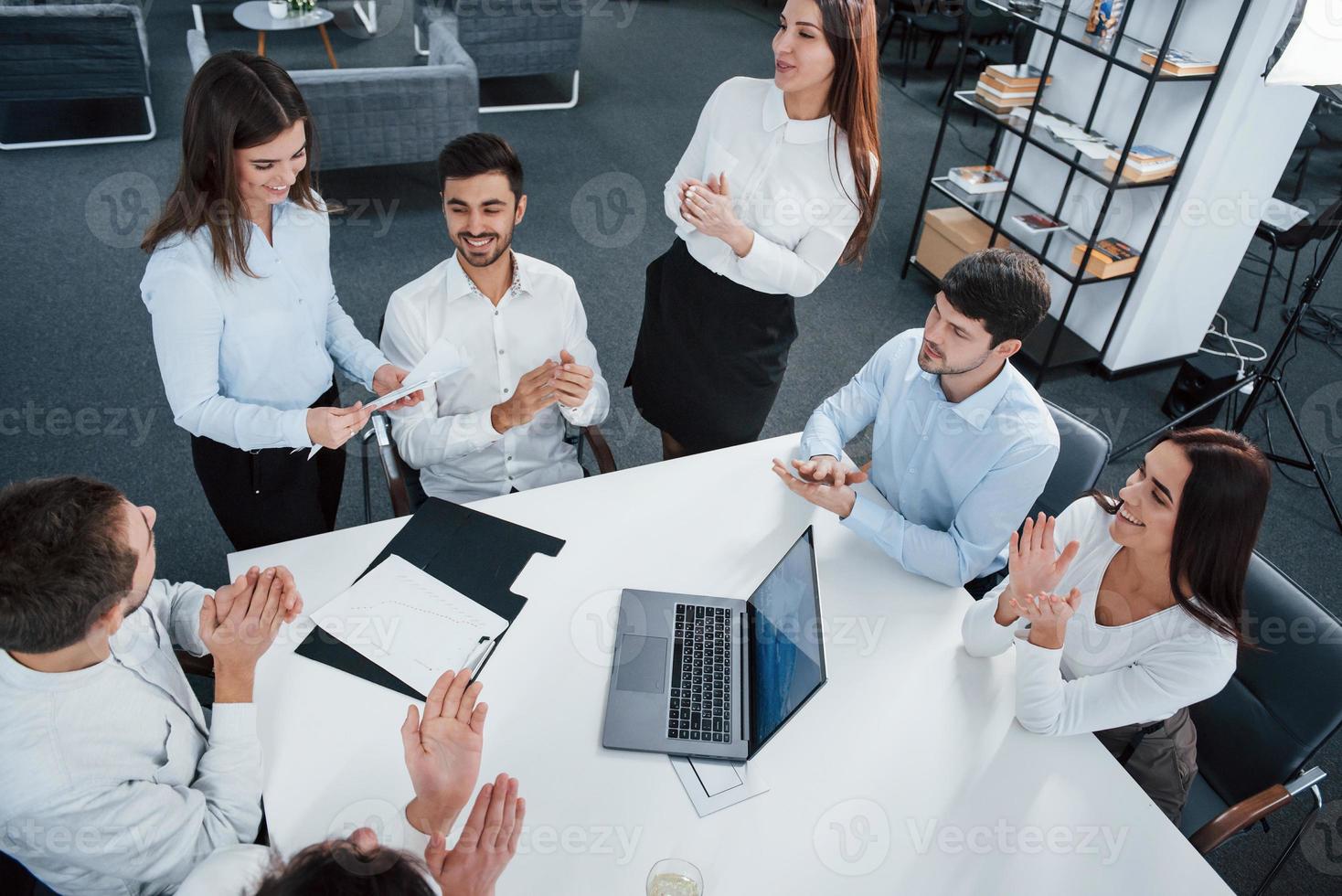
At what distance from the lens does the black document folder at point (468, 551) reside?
1.94 metres

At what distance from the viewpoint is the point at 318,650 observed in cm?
182

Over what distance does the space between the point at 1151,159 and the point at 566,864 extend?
3442 mm

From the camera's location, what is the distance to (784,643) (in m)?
1.75

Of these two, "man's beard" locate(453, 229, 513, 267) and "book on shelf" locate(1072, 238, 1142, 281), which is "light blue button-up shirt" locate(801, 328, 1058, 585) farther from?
"book on shelf" locate(1072, 238, 1142, 281)

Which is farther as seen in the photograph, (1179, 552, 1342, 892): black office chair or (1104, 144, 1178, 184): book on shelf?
(1104, 144, 1178, 184): book on shelf

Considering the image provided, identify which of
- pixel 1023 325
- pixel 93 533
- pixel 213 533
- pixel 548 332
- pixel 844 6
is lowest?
pixel 213 533

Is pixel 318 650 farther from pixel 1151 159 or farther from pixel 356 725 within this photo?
pixel 1151 159

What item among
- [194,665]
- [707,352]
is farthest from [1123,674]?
[194,665]

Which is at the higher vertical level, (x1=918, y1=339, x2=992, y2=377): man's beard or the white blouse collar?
the white blouse collar

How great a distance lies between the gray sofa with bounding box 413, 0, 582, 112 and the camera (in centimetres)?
552

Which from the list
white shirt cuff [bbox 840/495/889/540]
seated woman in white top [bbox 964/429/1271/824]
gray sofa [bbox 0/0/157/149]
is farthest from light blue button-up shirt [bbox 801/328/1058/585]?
gray sofa [bbox 0/0/157/149]

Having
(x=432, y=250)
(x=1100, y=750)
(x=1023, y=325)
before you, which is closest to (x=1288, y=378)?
(x=1023, y=325)

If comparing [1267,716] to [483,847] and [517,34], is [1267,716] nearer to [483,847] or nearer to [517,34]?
[483,847]

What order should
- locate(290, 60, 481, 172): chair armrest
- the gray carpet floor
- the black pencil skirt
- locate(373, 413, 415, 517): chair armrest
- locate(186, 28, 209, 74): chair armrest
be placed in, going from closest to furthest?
locate(373, 413, 415, 517): chair armrest, the black pencil skirt, the gray carpet floor, locate(290, 60, 481, 172): chair armrest, locate(186, 28, 209, 74): chair armrest
